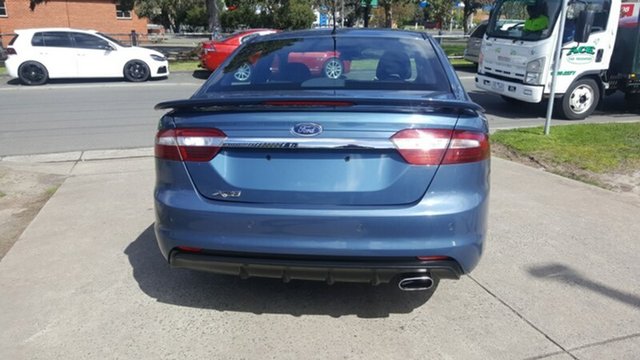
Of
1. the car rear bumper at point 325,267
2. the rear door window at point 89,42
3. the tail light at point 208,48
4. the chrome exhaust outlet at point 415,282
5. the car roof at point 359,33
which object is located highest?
the car roof at point 359,33

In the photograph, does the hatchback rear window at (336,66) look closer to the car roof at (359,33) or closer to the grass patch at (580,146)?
the car roof at (359,33)

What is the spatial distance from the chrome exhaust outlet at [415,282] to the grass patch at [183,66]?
17.5 m

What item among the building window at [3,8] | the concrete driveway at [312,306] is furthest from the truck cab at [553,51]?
the building window at [3,8]

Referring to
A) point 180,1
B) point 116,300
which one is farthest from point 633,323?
point 180,1

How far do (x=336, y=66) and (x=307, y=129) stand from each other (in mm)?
1061

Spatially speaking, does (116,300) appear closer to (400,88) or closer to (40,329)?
(40,329)

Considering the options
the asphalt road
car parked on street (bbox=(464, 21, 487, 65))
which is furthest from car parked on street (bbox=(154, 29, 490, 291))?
car parked on street (bbox=(464, 21, 487, 65))

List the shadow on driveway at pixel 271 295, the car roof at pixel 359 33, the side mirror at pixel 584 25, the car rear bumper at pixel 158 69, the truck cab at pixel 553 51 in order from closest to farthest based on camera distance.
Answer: the shadow on driveway at pixel 271 295
the car roof at pixel 359 33
the side mirror at pixel 584 25
the truck cab at pixel 553 51
the car rear bumper at pixel 158 69

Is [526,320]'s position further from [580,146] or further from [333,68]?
[580,146]

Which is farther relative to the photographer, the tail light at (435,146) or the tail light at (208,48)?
the tail light at (208,48)

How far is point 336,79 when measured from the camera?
3533mm

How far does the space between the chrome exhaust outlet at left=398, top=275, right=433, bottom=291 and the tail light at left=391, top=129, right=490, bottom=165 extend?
62 cm

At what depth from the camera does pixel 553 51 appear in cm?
977

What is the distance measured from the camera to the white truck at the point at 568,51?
386 inches
